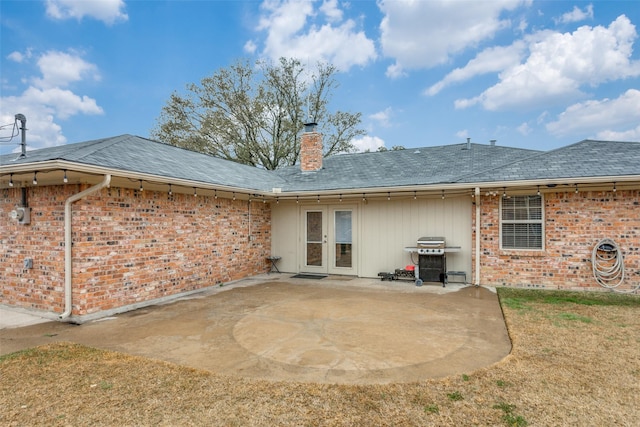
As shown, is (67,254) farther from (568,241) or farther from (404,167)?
(568,241)

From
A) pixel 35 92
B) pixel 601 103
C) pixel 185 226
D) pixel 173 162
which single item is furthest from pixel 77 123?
pixel 601 103

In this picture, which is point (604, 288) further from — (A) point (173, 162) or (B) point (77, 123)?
(B) point (77, 123)

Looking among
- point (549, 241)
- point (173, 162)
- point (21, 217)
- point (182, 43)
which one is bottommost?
point (549, 241)

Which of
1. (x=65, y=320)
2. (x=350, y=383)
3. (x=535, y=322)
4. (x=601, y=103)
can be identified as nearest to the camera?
(x=350, y=383)

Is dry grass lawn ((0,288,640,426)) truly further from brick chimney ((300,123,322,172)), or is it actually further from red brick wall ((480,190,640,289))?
brick chimney ((300,123,322,172))

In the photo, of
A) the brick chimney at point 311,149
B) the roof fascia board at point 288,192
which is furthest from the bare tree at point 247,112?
Result: the roof fascia board at point 288,192

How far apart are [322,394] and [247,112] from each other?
20021mm

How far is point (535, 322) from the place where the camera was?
4645 millimetres

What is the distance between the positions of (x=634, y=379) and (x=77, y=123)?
1791 centimetres

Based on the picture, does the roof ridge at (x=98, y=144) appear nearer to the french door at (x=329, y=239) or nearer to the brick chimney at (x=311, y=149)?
the french door at (x=329, y=239)

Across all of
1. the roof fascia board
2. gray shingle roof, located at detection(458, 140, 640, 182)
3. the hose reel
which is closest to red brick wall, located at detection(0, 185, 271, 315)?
the roof fascia board

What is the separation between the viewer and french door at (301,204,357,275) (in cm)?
902

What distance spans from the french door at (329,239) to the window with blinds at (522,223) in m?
3.53

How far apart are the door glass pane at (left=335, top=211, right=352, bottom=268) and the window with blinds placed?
3628mm
